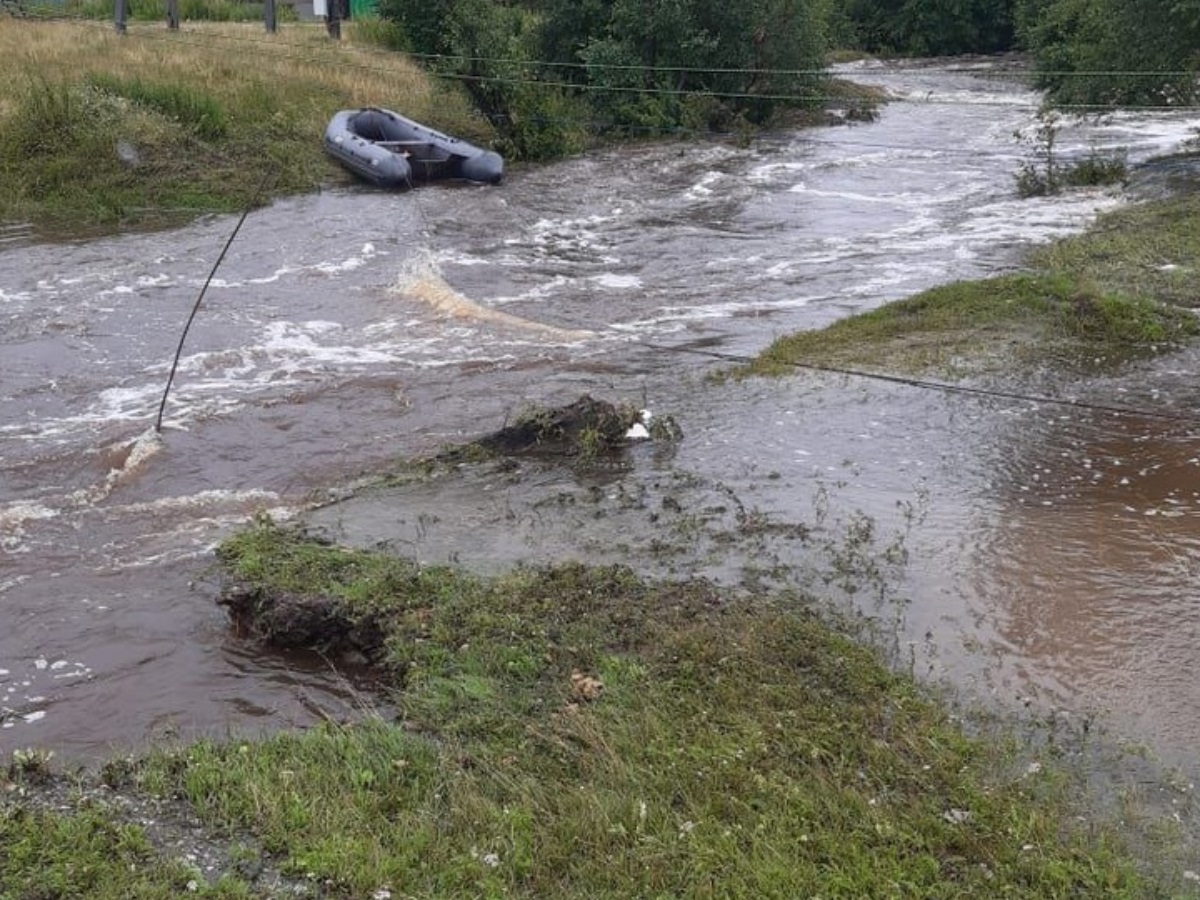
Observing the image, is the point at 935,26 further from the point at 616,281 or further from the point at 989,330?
the point at 989,330

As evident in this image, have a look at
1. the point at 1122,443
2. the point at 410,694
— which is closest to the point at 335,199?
the point at 1122,443

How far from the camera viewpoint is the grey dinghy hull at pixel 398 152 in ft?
66.8

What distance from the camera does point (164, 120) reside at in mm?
20578

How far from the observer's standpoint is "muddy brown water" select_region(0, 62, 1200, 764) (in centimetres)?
599

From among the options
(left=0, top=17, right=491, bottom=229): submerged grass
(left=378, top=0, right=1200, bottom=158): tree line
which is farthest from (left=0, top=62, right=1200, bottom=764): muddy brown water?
(left=378, top=0, right=1200, bottom=158): tree line

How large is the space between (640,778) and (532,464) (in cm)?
407

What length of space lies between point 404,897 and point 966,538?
4299mm

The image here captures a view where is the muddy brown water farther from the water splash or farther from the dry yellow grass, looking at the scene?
the dry yellow grass

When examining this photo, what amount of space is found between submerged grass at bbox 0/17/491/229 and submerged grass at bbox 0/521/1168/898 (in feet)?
43.1

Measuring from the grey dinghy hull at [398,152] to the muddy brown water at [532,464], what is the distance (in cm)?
283

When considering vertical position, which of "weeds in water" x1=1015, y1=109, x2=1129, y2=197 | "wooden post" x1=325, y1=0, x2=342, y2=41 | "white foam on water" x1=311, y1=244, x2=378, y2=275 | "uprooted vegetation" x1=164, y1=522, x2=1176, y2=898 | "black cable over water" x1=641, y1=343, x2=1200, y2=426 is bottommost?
"uprooted vegetation" x1=164, y1=522, x2=1176, y2=898

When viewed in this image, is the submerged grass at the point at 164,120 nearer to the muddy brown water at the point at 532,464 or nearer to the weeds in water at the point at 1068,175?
the muddy brown water at the point at 532,464

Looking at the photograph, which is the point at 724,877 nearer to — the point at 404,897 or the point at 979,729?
the point at 404,897

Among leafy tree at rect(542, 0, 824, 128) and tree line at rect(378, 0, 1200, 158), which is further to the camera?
leafy tree at rect(542, 0, 824, 128)
